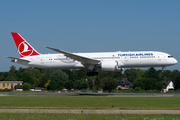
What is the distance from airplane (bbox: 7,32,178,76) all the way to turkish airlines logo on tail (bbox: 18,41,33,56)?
1340 millimetres

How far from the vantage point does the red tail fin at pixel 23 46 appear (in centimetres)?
5284

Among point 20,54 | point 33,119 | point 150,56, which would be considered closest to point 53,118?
point 33,119

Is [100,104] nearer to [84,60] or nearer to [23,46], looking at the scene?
[84,60]

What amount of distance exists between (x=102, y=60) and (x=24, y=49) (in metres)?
17.3

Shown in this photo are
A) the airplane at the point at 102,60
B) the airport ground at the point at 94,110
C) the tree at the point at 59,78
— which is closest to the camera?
the airport ground at the point at 94,110

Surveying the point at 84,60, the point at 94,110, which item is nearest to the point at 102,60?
the point at 84,60

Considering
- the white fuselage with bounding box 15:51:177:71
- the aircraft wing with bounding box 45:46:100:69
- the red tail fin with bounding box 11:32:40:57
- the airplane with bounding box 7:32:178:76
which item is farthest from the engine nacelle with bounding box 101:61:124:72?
the red tail fin with bounding box 11:32:40:57

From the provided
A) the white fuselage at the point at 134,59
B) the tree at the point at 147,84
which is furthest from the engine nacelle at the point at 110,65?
the tree at the point at 147,84

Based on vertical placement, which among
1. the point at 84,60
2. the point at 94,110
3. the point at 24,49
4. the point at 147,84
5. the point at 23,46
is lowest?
the point at 94,110

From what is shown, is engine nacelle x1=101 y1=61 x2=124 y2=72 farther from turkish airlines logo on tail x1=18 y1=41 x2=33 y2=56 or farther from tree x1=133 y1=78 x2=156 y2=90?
tree x1=133 y1=78 x2=156 y2=90

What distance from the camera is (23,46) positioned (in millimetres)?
53406

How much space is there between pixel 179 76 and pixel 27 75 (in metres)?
79.5

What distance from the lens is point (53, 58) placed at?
50.7 m

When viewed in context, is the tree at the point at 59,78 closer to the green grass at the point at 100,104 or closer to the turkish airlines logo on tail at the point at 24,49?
the turkish airlines logo on tail at the point at 24,49
